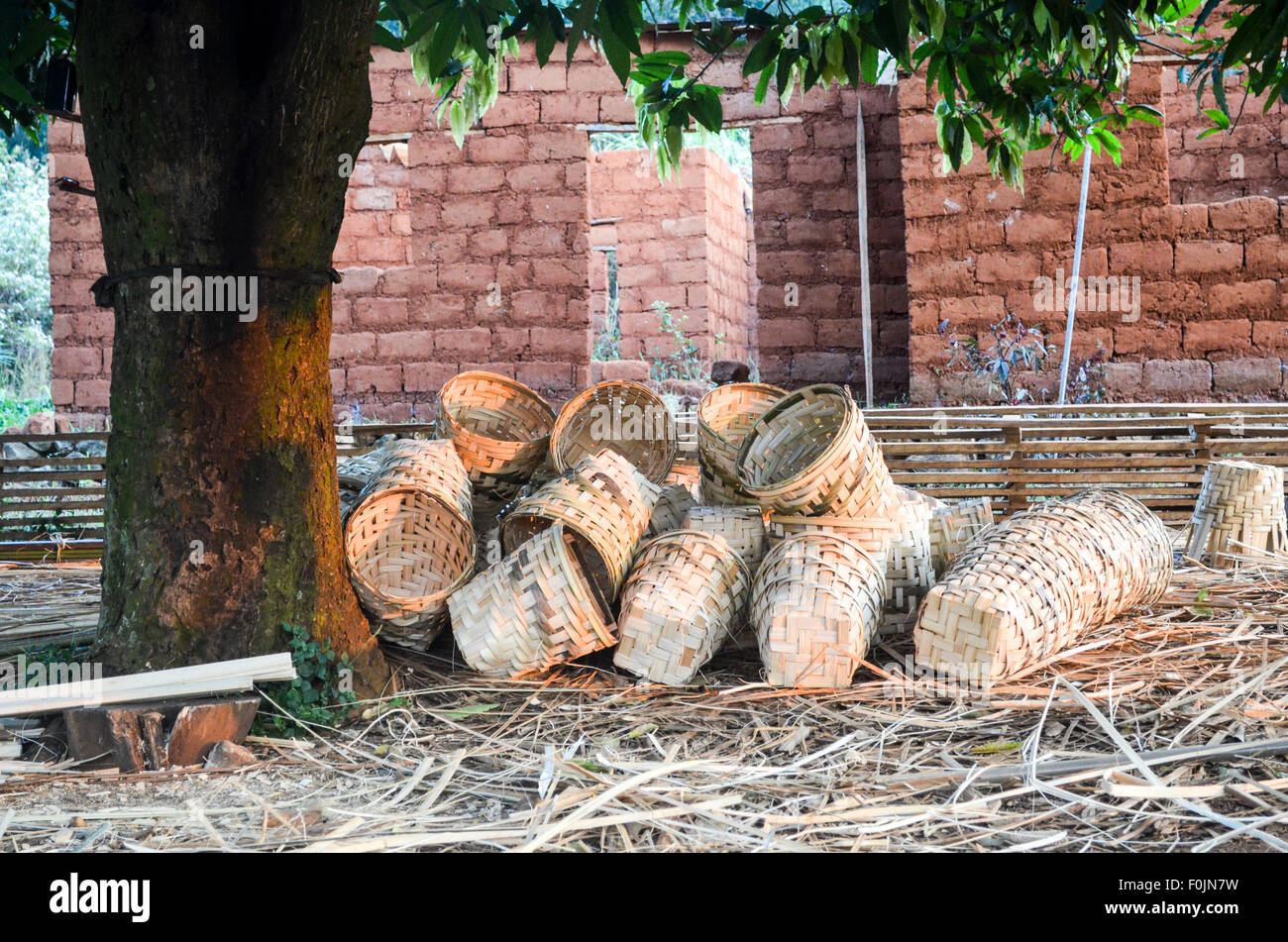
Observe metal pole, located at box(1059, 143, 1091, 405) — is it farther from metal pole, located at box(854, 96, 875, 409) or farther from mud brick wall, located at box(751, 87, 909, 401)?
metal pole, located at box(854, 96, 875, 409)

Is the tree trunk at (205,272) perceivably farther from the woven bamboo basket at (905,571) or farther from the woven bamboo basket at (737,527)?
the woven bamboo basket at (905,571)

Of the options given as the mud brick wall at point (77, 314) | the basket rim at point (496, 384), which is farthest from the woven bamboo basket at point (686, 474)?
the mud brick wall at point (77, 314)

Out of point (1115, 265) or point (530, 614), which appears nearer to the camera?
point (530, 614)

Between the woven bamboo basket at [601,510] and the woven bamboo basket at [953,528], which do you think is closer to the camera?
the woven bamboo basket at [601,510]

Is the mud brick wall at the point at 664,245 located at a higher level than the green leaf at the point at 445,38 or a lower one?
higher

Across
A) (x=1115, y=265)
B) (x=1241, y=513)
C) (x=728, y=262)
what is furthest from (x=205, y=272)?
(x=728, y=262)

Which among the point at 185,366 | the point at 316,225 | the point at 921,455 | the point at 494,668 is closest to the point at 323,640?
the point at 494,668

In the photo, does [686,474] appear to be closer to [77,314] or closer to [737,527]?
[737,527]

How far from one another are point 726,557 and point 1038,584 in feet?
2.78

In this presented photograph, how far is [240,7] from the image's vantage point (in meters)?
2.55

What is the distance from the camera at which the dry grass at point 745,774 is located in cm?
191

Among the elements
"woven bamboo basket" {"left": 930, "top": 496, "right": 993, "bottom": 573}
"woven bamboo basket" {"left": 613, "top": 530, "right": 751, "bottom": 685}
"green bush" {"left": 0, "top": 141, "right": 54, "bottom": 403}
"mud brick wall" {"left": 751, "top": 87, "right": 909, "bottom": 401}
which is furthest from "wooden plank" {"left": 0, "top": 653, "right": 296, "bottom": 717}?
"green bush" {"left": 0, "top": 141, "right": 54, "bottom": 403}

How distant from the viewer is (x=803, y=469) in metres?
3.11

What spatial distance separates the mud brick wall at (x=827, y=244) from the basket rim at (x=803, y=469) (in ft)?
15.7
